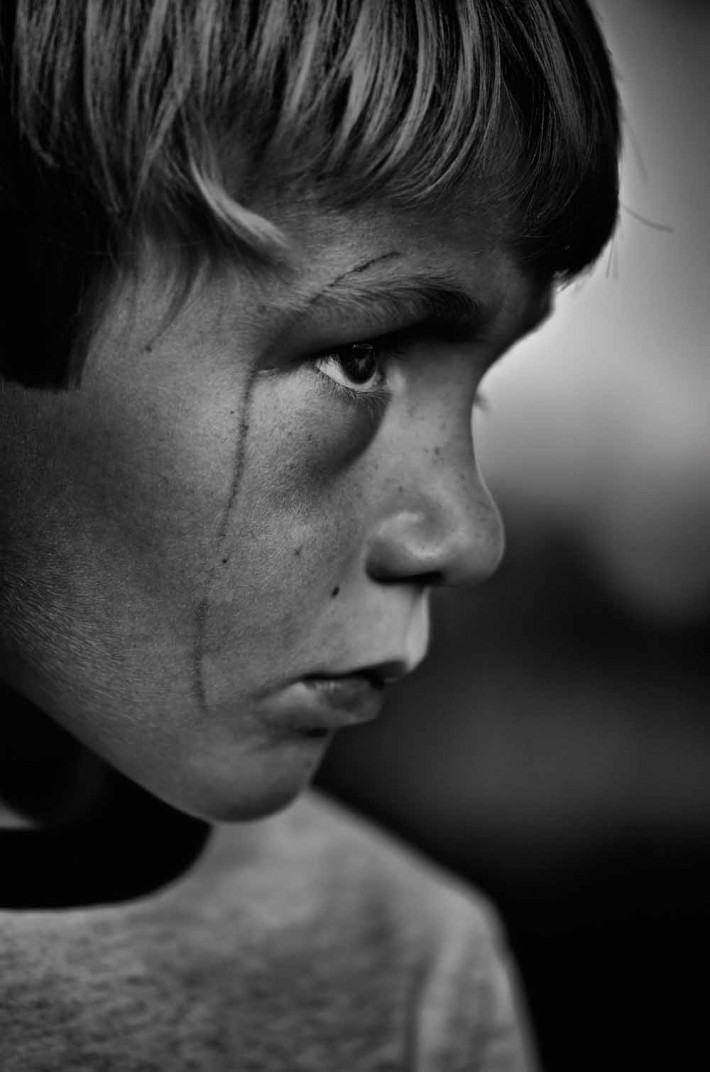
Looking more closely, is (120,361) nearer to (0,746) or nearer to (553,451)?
(0,746)

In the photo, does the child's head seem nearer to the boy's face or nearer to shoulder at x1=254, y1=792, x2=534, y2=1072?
the boy's face

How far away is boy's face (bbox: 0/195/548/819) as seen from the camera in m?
0.40

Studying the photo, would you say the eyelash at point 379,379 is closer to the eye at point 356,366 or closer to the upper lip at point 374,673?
the eye at point 356,366

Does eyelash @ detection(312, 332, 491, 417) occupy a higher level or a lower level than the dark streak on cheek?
higher

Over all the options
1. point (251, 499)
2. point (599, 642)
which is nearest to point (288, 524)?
point (251, 499)

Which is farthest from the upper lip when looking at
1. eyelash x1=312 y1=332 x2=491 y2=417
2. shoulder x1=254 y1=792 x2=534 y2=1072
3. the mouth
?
shoulder x1=254 y1=792 x2=534 y2=1072

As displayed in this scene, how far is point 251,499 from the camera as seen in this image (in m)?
0.41

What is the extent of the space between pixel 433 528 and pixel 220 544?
3.4 inches

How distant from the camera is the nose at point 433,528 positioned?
0.44 m

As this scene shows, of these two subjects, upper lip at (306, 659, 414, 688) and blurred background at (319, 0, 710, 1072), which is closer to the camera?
upper lip at (306, 659, 414, 688)

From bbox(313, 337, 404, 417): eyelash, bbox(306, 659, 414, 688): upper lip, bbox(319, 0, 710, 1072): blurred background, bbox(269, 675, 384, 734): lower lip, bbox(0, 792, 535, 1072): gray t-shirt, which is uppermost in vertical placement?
bbox(313, 337, 404, 417): eyelash

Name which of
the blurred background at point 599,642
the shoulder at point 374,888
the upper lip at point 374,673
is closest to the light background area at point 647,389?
the blurred background at point 599,642

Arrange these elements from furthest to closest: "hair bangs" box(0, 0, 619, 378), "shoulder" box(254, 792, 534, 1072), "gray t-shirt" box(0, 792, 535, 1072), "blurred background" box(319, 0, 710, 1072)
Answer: "blurred background" box(319, 0, 710, 1072), "shoulder" box(254, 792, 534, 1072), "gray t-shirt" box(0, 792, 535, 1072), "hair bangs" box(0, 0, 619, 378)

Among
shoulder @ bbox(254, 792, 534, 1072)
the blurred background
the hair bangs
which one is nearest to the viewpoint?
the hair bangs
